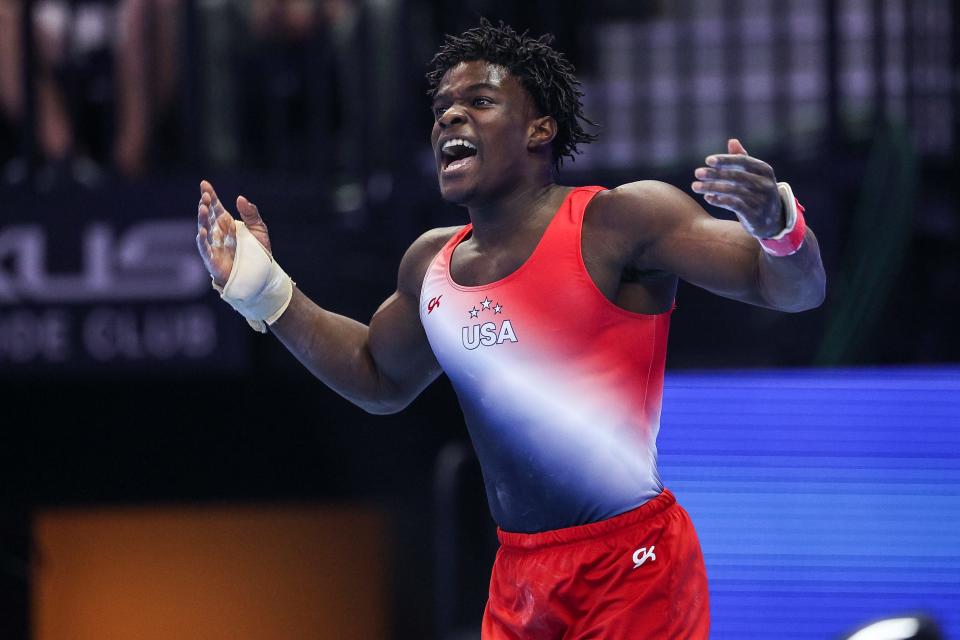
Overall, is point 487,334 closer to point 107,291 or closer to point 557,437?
point 557,437

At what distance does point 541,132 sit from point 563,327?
53cm

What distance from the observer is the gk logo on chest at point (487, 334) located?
318 centimetres

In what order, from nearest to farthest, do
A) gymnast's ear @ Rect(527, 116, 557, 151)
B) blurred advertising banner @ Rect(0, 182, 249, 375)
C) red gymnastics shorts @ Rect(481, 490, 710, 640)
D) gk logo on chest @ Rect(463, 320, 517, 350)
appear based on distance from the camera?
red gymnastics shorts @ Rect(481, 490, 710, 640) → gk logo on chest @ Rect(463, 320, 517, 350) → gymnast's ear @ Rect(527, 116, 557, 151) → blurred advertising banner @ Rect(0, 182, 249, 375)

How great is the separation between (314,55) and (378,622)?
9.82 feet

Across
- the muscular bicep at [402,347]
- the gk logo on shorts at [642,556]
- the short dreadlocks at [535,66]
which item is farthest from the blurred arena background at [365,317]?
the gk logo on shorts at [642,556]

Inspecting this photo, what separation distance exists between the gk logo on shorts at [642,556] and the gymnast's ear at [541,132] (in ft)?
3.22

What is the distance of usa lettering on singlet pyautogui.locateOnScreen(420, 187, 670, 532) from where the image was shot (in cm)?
314

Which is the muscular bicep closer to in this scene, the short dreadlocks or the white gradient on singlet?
the white gradient on singlet

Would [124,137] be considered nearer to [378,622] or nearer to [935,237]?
[378,622]

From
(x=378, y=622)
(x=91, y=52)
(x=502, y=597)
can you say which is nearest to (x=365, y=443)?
(x=378, y=622)

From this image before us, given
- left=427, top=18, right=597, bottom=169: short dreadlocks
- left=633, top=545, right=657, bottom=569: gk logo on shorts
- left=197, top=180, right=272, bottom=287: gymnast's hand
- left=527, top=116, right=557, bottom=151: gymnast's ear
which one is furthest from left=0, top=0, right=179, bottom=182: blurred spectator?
left=633, top=545, right=657, bottom=569: gk logo on shorts

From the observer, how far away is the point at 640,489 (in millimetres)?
3180

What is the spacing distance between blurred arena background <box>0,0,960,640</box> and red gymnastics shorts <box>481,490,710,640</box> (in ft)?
5.23

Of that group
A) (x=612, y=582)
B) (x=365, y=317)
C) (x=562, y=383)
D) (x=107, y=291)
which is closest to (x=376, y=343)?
(x=562, y=383)
